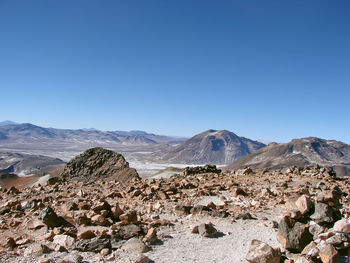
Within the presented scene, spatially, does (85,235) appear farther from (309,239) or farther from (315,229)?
(315,229)

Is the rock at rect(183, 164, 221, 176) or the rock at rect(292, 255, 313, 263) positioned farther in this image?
the rock at rect(183, 164, 221, 176)

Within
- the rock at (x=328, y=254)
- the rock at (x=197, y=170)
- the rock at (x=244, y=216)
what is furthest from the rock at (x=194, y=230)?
the rock at (x=197, y=170)

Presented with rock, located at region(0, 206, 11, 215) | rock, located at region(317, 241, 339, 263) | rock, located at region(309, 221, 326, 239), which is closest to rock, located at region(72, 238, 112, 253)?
rock, located at region(317, 241, 339, 263)

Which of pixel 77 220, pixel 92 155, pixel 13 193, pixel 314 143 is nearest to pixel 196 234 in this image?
pixel 77 220

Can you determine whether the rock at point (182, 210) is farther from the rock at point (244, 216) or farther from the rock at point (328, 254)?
the rock at point (328, 254)

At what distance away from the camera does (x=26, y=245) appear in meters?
5.50

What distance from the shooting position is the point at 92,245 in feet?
17.6

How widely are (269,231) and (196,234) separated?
178 centimetres

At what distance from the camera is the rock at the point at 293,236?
207 inches

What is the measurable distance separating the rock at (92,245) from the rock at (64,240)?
0.16 meters

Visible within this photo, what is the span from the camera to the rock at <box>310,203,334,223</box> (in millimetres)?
5793

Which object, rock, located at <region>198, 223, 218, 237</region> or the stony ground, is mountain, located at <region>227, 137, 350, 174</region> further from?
rock, located at <region>198, 223, 218, 237</region>

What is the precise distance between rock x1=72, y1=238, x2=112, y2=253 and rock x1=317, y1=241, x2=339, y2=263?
3.90 m

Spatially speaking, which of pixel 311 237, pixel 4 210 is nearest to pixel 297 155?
pixel 311 237
